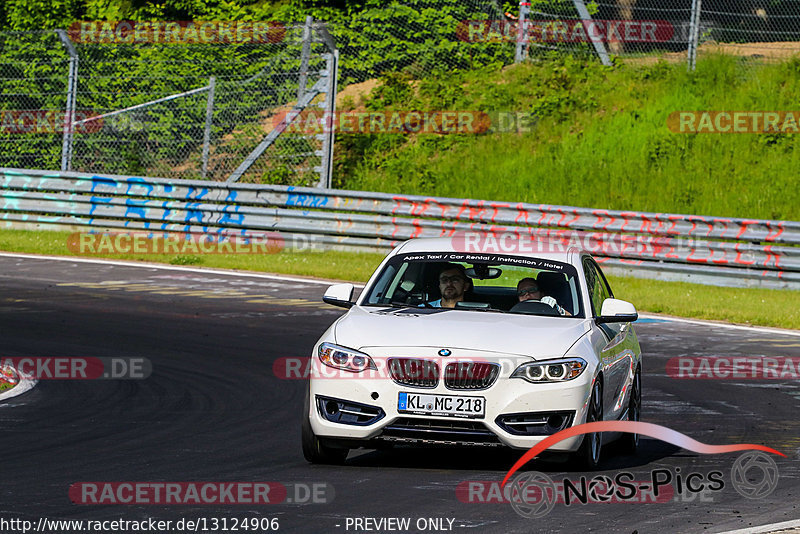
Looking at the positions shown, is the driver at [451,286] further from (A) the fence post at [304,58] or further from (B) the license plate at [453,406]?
(A) the fence post at [304,58]

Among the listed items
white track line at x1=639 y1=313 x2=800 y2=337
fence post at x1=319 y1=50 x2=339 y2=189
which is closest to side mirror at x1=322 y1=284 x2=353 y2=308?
white track line at x1=639 y1=313 x2=800 y2=337

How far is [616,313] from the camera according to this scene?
9.27m

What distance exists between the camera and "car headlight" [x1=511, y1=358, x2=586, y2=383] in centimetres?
824

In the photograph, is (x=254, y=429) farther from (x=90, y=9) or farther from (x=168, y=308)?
(x=90, y=9)

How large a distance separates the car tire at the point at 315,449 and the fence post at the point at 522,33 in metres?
21.0

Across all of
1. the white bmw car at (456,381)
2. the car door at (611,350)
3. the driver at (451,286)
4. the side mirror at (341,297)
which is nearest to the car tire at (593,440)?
the white bmw car at (456,381)

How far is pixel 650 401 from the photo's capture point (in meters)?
11.7

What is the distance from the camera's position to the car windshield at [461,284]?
31.2 feet

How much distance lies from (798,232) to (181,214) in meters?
10.5

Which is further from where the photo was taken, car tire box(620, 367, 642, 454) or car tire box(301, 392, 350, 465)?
car tire box(620, 367, 642, 454)

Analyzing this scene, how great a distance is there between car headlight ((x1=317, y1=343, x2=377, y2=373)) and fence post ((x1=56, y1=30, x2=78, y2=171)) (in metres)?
18.6

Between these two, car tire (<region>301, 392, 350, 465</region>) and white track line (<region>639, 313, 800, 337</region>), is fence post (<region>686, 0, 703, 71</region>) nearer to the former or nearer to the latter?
white track line (<region>639, 313, 800, 337</region>)

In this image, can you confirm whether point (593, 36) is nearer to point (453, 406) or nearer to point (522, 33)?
point (522, 33)

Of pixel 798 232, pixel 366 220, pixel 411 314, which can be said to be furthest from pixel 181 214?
pixel 411 314
